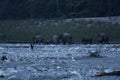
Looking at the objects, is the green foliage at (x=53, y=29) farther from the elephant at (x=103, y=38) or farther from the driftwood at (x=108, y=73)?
the driftwood at (x=108, y=73)

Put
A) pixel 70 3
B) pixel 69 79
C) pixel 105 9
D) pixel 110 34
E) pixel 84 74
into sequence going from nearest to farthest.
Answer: pixel 69 79 → pixel 84 74 → pixel 110 34 → pixel 105 9 → pixel 70 3

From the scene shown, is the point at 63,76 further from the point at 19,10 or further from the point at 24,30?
the point at 19,10

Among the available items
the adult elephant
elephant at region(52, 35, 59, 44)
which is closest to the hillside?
elephant at region(52, 35, 59, 44)

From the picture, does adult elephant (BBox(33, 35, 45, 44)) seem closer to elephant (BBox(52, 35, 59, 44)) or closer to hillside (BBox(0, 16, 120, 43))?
elephant (BBox(52, 35, 59, 44))

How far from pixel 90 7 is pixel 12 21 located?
384 inches

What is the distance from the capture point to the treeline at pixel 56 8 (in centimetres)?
6078

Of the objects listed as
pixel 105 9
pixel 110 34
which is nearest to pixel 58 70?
pixel 110 34

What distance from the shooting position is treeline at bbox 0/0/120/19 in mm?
60781

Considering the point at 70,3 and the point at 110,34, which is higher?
the point at 70,3

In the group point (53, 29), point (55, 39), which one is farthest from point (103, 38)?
point (53, 29)

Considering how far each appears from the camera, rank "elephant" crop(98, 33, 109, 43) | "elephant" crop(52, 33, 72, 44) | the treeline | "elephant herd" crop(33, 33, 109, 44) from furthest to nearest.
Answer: the treeline < "elephant" crop(52, 33, 72, 44) < "elephant herd" crop(33, 33, 109, 44) < "elephant" crop(98, 33, 109, 43)

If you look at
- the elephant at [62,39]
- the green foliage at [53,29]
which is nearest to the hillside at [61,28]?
the green foliage at [53,29]

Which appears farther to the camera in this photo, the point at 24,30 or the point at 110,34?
the point at 24,30

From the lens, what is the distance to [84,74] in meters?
16.3
